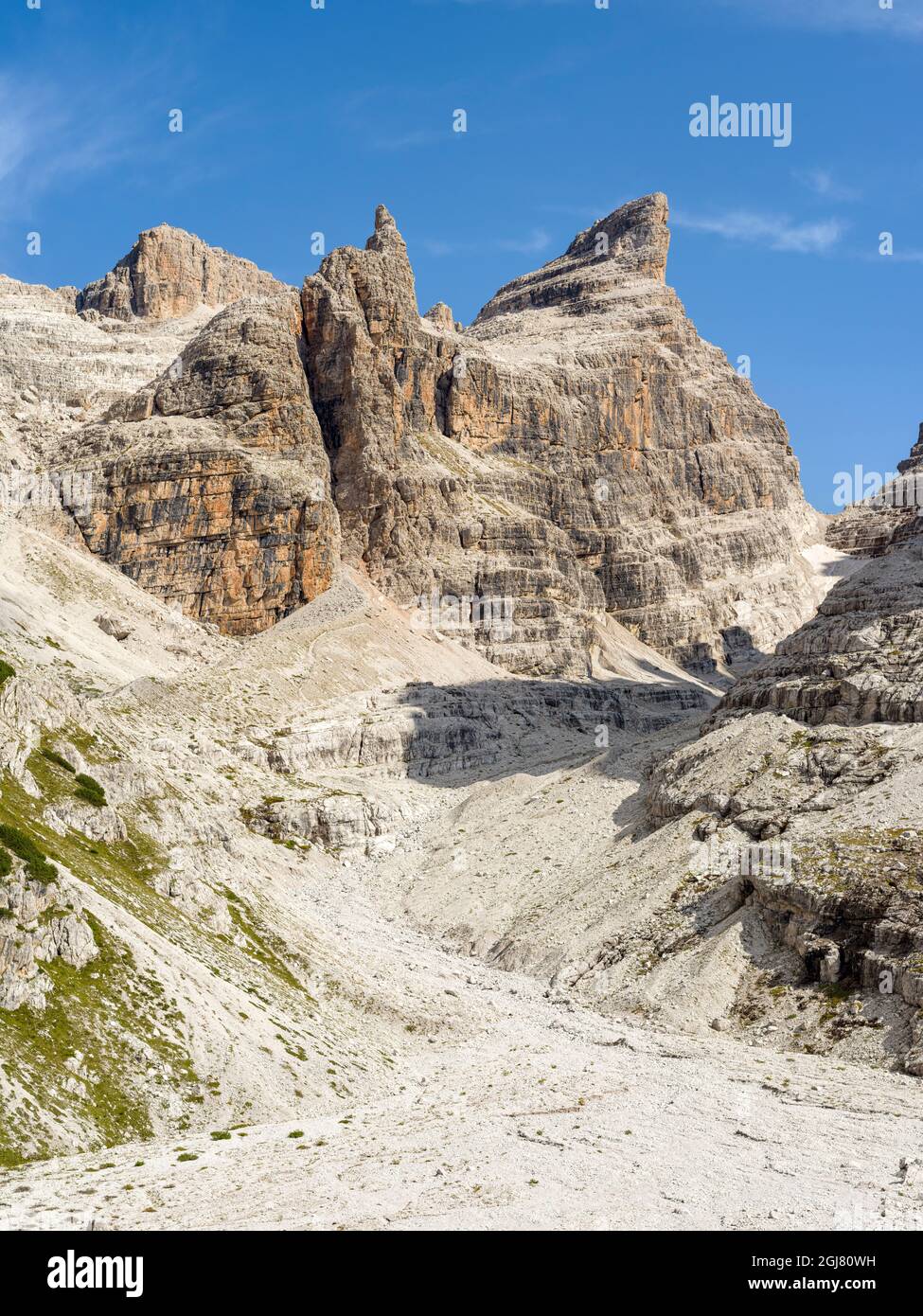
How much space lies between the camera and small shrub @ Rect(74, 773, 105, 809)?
213ft

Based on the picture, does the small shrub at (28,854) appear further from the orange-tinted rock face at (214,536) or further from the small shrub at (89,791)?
the orange-tinted rock face at (214,536)

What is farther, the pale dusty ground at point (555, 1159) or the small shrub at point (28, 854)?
the small shrub at point (28, 854)

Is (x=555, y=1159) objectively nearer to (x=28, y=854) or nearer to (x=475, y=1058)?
(x=475, y=1058)

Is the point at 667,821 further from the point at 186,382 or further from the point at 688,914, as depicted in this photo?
the point at 186,382

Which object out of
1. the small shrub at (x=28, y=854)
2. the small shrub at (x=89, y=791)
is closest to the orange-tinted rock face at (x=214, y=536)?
the small shrub at (x=89, y=791)

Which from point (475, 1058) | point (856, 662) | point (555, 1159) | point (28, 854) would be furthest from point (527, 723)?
point (555, 1159)

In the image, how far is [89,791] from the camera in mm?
65938

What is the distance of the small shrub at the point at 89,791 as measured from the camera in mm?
65062

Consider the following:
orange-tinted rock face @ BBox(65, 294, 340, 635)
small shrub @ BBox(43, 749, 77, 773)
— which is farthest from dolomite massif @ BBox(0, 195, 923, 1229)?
orange-tinted rock face @ BBox(65, 294, 340, 635)

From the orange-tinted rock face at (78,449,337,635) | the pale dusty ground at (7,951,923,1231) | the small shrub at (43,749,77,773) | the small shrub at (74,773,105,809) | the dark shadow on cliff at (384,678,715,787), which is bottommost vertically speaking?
the pale dusty ground at (7,951,923,1231)

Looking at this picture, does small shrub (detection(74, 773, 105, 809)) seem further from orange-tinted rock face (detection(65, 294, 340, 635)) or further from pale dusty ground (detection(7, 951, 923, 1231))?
orange-tinted rock face (detection(65, 294, 340, 635))

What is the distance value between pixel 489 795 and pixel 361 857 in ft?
45.4

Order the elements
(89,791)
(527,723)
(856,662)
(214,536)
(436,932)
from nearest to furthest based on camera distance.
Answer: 1. (89,791)
2. (436,932)
3. (856,662)
4. (527,723)
5. (214,536)
